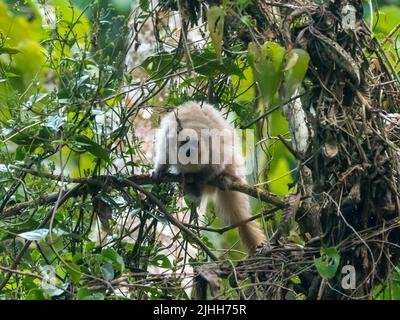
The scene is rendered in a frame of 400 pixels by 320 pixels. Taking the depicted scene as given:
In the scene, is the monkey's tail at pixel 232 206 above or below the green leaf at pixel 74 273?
above

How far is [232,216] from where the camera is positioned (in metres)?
4.51

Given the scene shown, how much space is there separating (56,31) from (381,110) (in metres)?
1.46

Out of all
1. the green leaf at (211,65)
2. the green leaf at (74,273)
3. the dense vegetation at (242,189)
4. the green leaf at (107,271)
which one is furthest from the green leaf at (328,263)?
the green leaf at (211,65)

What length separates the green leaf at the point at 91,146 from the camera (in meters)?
3.28

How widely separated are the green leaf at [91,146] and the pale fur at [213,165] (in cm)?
97

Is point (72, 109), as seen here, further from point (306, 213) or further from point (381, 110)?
point (381, 110)

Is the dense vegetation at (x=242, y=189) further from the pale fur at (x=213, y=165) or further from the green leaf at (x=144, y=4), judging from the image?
the pale fur at (x=213, y=165)

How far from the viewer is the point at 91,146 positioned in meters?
3.29

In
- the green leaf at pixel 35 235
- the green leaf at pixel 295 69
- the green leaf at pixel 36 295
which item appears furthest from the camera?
the green leaf at pixel 35 235

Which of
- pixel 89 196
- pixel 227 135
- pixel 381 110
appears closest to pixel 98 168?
pixel 89 196

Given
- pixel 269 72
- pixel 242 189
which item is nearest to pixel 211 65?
pixel 242 189

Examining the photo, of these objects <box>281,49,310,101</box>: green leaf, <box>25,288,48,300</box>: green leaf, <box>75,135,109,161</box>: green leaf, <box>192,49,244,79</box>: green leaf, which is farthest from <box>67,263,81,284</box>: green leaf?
<box>192,49,244,79</box>: green leaf

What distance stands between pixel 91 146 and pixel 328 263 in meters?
1.17

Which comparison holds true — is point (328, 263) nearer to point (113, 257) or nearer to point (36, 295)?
point (113, 257)
